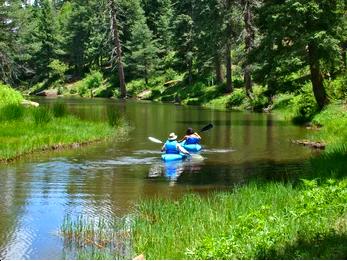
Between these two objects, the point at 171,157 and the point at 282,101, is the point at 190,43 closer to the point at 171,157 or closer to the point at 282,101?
the point at 282,101

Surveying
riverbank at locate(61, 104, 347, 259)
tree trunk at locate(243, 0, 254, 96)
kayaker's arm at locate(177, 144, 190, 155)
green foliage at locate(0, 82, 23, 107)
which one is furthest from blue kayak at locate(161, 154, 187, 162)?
tree trunk at locate(243, 0, 254, 96)

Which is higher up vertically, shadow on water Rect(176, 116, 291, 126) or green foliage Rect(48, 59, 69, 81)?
green foliage Rect(48, 59, 69, 81)

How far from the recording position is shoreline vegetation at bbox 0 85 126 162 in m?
20.5

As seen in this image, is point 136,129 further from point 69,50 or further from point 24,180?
point 69,50

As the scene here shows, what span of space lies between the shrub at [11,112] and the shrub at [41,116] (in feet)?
2.11

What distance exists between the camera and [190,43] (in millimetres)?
63625

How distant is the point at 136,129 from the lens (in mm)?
30703

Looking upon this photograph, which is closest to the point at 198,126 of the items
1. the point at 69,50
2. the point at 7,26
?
the point at 7,26

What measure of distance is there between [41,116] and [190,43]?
134 ft

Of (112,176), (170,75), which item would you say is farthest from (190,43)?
(112,176)

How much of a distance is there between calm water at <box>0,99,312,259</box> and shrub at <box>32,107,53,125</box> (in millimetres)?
2926

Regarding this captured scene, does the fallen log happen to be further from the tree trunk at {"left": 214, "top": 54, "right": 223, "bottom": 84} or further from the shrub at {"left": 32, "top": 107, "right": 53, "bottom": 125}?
the tree trunk at {"left": 214, "top": 54, "right": 223, "bottom": 84}

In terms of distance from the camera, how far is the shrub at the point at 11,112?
24175mm

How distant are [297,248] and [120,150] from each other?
15416 millimetres
